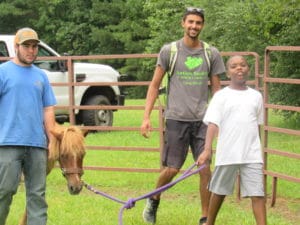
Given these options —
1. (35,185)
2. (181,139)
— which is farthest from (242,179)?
(35,185)

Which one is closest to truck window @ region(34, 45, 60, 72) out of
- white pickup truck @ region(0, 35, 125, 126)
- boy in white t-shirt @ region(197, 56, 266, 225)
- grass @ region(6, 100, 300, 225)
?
white pickup truck @ region(0, 35, 125, 126)

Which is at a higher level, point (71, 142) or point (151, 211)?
point (71, 142)

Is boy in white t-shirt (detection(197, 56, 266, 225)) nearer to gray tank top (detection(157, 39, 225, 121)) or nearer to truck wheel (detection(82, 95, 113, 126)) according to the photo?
Result: gray tank top (detection(157, 39, 225, 121))

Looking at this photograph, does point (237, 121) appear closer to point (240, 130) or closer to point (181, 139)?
point (240, 130)

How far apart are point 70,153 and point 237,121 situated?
1.47 m

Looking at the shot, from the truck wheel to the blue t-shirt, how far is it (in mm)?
8948

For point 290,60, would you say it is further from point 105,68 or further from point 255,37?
point 105,68

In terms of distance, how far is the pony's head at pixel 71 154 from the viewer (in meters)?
5.73

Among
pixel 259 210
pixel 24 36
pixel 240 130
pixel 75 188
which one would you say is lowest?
pixel 259 210

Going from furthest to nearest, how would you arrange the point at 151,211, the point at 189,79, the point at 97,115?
the point at 97,115 < the point at 151,211 < the point at 189,79

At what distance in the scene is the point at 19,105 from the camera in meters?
5.27

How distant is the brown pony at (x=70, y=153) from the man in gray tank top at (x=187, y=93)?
75 cm

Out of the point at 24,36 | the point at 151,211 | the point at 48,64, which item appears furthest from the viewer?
the point at 48,64

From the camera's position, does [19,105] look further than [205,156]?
No
